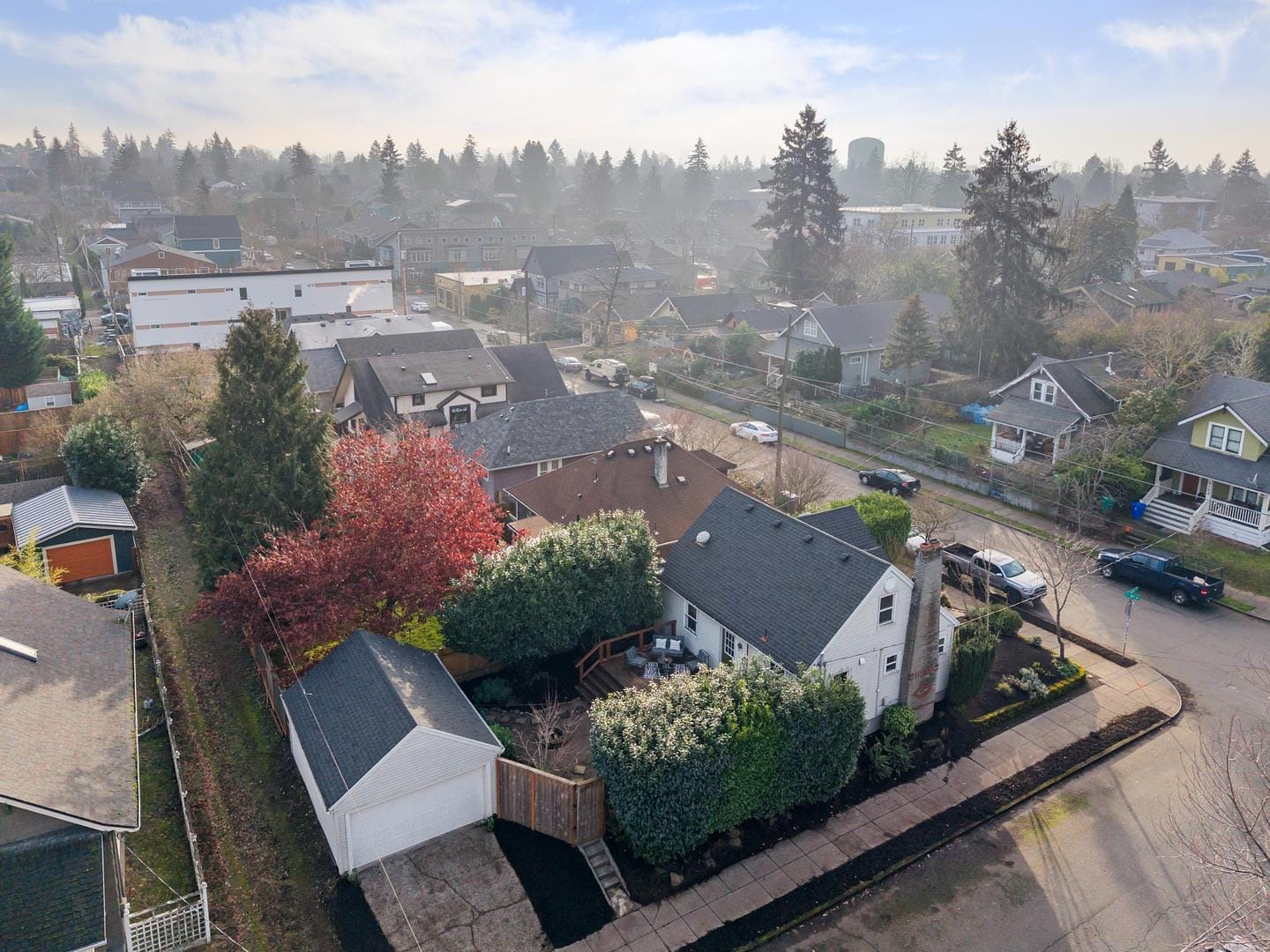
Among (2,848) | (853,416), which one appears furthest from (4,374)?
(853,416)

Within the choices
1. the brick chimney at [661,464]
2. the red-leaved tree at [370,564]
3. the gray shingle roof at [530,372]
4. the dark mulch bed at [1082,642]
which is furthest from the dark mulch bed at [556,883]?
the gray shingle roof at [530,372]

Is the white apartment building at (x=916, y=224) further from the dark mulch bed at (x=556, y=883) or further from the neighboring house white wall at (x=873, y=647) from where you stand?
the dark mulch bed at (x=556, y=883)

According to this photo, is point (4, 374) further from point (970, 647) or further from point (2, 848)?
point (970, 647)

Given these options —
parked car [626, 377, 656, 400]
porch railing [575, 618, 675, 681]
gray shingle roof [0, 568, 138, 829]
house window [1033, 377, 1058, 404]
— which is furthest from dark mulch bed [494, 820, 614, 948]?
parked car [626, 377, 656, 400]

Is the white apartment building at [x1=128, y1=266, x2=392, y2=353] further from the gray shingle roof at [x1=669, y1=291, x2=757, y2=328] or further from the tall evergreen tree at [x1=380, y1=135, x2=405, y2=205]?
the tall evergreen tree at [x1=380, y1=135, x2=405, y2=205]

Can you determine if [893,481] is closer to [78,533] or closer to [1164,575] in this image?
[1164,575]

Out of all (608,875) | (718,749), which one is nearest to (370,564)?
(608,875)
